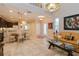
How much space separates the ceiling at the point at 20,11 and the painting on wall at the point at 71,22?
1.28ft

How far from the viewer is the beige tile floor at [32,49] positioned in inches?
103

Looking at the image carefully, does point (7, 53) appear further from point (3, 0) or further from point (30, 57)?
point (3, 0)

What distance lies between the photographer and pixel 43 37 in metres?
2.67

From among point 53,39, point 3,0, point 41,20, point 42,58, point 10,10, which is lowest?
point 42,58

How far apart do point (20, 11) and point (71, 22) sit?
3.82ft

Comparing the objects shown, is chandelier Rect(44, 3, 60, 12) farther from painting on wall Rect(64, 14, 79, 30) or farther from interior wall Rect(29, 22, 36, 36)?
interior wall Rect(29, 22, 36, 36)

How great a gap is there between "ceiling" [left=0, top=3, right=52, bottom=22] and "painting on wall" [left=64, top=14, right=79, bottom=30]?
390mm

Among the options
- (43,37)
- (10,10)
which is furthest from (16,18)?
(43,37)

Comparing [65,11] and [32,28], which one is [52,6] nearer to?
[65,11]

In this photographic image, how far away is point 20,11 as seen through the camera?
262 cm

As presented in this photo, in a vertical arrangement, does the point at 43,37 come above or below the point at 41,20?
below

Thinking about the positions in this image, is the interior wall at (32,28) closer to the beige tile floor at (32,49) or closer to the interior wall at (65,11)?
the beige tile floor at (32,49)

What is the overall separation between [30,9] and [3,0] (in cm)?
63

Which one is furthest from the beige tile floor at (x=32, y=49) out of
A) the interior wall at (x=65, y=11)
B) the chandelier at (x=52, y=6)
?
the chandelier at (x=52, y=6)
